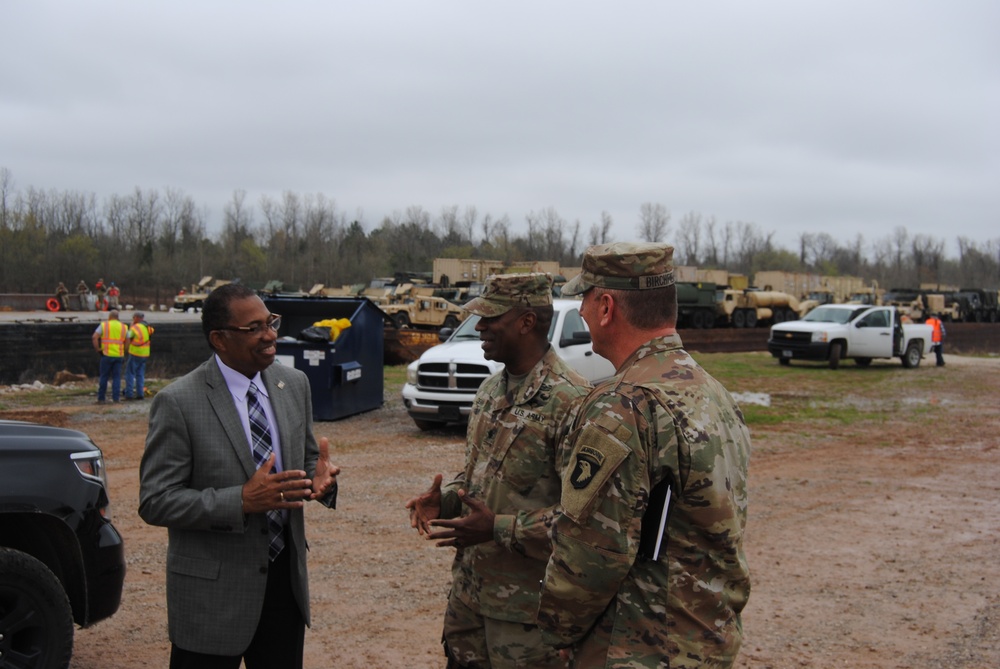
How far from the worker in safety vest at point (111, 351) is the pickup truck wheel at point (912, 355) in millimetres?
21024

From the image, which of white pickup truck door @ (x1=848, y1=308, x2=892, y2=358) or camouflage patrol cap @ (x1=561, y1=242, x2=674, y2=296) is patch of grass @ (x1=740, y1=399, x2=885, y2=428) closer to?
white pickup truck door @ (x1=848, y1=308, x2=892, y2=358)

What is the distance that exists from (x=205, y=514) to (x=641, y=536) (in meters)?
1.50

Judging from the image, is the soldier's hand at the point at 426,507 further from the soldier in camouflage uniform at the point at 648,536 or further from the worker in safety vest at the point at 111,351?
the worker in safety vest at the point at 111,351

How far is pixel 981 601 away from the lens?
6039mm

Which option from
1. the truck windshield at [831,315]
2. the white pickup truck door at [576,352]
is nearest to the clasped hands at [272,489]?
the white pickup truck door at [576,352]

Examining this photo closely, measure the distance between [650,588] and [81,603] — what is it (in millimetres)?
3029

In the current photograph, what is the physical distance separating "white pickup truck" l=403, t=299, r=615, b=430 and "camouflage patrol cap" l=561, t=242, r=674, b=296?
913 centimetres

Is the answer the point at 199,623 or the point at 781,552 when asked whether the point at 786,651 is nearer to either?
the point at 781,552

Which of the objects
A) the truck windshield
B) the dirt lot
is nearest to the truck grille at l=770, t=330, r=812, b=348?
the truck windshield

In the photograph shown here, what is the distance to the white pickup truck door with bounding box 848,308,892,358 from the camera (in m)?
25.0

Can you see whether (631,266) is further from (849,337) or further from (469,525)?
(849,337)

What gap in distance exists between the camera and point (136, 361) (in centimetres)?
1633

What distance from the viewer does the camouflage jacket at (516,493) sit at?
2.88 metres

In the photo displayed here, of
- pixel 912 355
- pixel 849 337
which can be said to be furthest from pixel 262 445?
pixel 912 355
